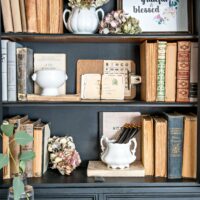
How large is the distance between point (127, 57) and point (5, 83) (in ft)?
2.25

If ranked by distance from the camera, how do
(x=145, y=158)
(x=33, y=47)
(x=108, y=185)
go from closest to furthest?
(x=108, y=185), (x=145, y=158), (x=33, y=47)

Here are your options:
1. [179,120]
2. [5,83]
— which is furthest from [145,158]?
[5,83]

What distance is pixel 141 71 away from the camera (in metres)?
1.95

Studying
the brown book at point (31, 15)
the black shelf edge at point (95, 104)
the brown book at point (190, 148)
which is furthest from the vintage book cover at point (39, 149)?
the brown book at point (190, 148)

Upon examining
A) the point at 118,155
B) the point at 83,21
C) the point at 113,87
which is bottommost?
the point at 118,155

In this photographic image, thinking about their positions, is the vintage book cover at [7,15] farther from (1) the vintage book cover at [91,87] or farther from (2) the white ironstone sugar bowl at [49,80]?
(1) the vintage book cover at [91,87]

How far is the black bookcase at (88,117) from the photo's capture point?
67.7 inches

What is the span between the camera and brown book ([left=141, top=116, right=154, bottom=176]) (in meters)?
1.85

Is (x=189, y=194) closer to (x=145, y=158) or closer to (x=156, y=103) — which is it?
(x=145, y=158)

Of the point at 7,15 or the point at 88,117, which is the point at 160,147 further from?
the point at 7,15

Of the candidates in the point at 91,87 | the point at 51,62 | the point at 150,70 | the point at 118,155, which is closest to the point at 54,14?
the point at 51,62

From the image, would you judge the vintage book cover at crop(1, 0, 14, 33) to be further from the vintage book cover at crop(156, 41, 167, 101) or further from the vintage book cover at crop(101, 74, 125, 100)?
the vintage book cover at crop(156, 41, 167, 101)

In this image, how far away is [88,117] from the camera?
205 centimetres

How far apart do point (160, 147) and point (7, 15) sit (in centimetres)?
100
